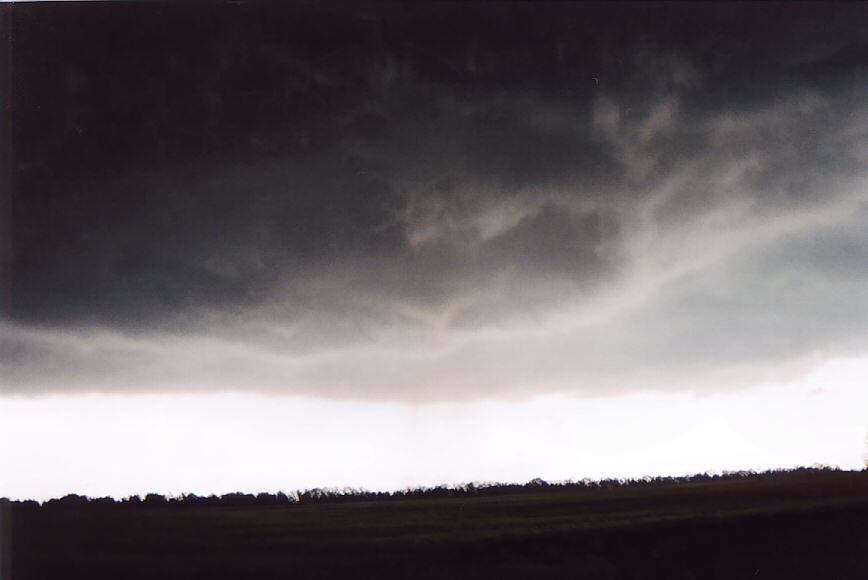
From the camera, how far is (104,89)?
263 inches

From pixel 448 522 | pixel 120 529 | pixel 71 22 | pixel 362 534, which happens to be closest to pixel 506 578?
pixel 448 522

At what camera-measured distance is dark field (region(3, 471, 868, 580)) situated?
637cm

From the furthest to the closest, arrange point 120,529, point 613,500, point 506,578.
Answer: point 613,500
point 120,529
point 506,578

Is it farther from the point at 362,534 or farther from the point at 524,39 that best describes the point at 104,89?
the point at 362,534

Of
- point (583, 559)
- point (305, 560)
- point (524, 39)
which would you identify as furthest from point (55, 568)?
point (524, 39)

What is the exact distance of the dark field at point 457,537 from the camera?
637 centimetres

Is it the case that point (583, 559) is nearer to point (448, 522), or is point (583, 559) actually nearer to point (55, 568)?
point (448, 522)

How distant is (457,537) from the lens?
Result: 654cm

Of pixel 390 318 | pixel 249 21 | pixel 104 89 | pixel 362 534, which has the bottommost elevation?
pixel 362 534

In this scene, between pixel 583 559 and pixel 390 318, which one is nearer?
pixel 583 559

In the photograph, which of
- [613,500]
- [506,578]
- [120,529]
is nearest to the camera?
[506,578]

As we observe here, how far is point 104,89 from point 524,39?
495 cm

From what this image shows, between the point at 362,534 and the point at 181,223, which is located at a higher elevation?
the point at 181,223

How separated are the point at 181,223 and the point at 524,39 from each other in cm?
461
